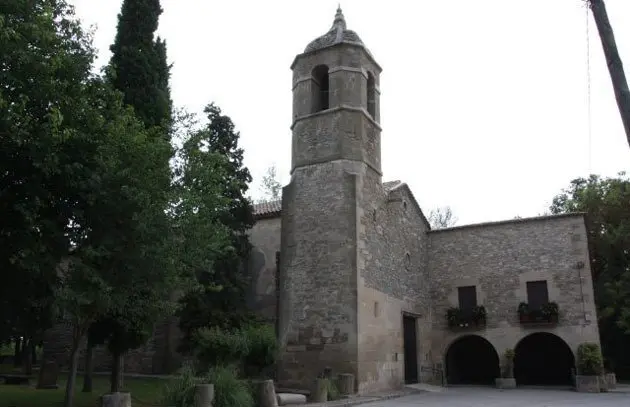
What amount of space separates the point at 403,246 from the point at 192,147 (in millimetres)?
10227

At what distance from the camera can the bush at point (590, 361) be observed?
19.3 meters

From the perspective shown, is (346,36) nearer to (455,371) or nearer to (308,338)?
(308,338)

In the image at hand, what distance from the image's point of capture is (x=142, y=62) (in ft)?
50.7

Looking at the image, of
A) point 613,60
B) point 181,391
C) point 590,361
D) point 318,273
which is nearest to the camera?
point 613,60

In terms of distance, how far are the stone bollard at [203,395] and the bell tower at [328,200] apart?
19.4ft

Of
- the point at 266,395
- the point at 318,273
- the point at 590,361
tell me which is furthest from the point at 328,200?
the point at 590,361

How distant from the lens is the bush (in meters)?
19.3

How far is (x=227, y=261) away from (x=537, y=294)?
12.3 meters

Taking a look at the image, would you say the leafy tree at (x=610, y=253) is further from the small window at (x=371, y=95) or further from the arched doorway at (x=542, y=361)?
the small window at (x=371, y=95)

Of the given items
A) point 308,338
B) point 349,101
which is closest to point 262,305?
point 308,338

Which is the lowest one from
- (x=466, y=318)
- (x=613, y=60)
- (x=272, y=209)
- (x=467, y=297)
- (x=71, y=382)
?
(x=71, y=382)

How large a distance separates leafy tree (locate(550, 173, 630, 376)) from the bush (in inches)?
200

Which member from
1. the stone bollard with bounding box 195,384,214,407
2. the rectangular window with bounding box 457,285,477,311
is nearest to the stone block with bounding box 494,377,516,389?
the rectangular window with bounding box 457,285,477,311

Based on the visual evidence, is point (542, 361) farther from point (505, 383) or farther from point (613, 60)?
point (613, 60)
